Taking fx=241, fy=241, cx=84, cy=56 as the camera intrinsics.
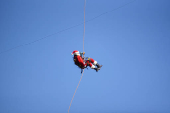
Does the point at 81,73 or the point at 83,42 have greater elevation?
the point at 83,42

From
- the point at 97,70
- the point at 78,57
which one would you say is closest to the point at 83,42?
the point at 78,57

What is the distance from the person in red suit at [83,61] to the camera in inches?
326

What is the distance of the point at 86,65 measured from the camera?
8.52 meters

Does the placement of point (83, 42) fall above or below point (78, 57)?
above

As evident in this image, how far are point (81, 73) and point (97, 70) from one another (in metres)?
0.59

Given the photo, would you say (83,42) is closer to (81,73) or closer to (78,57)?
(78,57)

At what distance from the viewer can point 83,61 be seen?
8.37 metres

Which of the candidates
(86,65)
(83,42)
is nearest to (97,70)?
(86,65)

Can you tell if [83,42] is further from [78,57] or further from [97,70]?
[97,70]

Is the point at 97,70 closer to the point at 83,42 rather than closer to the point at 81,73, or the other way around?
the point at 81,73

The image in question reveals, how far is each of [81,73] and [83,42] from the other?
1.13m

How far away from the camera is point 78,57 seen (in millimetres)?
8305

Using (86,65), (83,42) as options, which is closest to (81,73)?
(86,65)

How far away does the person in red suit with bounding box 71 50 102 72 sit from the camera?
8.29 metres
